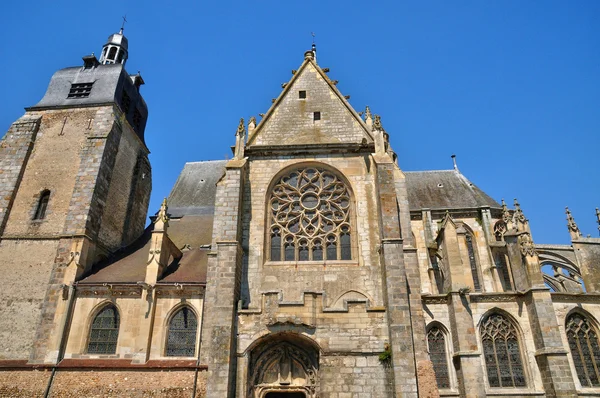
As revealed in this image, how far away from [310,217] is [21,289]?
434 inches

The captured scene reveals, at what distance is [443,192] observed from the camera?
24.1 meters

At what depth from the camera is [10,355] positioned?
1462cm

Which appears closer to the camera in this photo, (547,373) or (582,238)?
(547,373)

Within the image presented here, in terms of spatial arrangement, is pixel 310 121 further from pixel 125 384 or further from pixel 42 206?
pixel 42 206

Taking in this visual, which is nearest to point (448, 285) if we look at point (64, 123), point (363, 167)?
point (363, 167)

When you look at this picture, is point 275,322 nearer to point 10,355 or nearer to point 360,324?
point 360,324

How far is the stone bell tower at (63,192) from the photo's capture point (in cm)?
1530

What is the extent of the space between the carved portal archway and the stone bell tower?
7592 millimetres

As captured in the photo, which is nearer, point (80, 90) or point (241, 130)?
point (241, 130)

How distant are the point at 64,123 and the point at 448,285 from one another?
18.4 meters

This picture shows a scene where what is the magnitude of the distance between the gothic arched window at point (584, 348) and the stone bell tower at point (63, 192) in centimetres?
1857

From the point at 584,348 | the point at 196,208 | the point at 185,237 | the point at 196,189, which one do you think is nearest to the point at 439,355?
the point at 584,348

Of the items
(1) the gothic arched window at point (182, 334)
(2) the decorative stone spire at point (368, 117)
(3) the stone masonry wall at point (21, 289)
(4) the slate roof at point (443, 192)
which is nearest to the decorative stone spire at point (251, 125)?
(2) the decorative stone spire at point (368, 117)

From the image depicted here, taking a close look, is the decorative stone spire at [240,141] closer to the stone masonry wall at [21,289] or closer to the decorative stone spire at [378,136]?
the decorative stone spire at [378,136]
